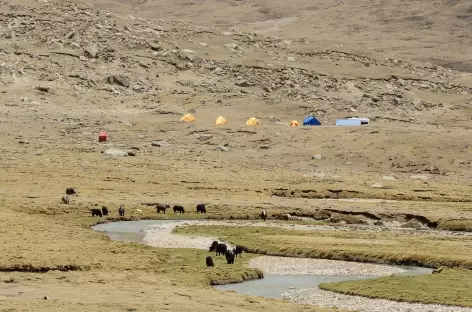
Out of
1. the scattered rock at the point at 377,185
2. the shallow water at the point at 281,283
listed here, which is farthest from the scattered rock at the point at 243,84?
the shallow water at the point at 281,283

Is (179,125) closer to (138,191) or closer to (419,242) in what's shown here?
(138,191)

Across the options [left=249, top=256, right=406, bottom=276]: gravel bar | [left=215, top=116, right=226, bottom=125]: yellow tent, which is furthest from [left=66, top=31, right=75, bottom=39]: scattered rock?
[left=249, top=256, right=406, bottom=276]: gravel bar

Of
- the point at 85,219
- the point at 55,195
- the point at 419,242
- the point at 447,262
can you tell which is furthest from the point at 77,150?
the point at 447,262

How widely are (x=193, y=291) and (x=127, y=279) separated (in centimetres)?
302

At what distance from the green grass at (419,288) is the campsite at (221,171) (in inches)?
4.0

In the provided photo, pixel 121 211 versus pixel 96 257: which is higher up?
pixel 96 257

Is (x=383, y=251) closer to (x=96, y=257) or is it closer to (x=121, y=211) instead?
(x=96, y=257)

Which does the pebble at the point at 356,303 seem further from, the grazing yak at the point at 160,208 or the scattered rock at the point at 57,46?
the scattered rock at the point at 57,46

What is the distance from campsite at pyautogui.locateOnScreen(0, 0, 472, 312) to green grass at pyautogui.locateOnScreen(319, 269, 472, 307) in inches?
4.0

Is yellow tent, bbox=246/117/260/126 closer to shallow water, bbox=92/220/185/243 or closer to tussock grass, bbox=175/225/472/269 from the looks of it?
shallow water, bbox=92/220/185/243

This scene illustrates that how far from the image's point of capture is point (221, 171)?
239 ft

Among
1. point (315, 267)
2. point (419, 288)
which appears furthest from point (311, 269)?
point (419, 288)

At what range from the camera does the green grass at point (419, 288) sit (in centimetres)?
3206

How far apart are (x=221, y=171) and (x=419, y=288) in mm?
40108
